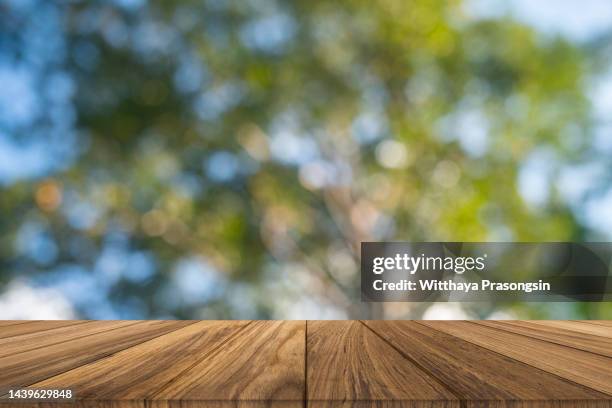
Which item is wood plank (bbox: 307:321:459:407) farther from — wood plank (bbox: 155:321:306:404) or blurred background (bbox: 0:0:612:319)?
blurred background (bbox: 0:0:612:319)

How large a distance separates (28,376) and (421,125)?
6.79 ft

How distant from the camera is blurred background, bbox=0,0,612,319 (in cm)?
241

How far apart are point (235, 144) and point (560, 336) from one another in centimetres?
182

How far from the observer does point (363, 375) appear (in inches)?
22.6

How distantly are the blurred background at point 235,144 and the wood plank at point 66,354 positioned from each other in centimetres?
150

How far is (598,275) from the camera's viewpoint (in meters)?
2.11

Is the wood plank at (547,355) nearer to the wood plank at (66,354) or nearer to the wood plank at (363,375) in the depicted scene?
the wood plank at (363,375)

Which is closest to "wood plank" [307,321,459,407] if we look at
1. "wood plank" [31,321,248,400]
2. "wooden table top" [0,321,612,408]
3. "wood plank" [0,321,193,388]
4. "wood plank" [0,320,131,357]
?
"wooden table top" [0,321,612,408]

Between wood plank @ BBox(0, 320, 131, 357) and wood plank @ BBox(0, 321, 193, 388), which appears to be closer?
wood plank @ BBox(0, 321, 193, 388)

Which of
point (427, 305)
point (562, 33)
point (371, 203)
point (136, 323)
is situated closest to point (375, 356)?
point (136, 323)

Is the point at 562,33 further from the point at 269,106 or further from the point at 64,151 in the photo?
the point at 64,151

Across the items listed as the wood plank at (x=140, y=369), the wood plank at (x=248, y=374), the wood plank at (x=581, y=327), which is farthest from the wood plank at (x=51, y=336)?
the wood plank at (x=581, y=327)

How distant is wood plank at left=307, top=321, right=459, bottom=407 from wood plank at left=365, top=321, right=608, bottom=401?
0.9 inches

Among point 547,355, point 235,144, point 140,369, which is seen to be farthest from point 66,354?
point 235,144
